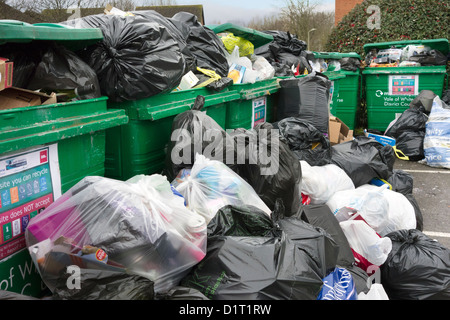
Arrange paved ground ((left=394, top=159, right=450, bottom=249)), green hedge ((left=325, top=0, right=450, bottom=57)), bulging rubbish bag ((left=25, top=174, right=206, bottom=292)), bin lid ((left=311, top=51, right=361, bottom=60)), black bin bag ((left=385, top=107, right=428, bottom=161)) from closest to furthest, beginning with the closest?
bulging rubbish bag ((left=25, top=174, right=206, bottom=292)) → paved ground ((left=394, top=159, right=450, bottom=249)) → black bin bag ((left=385, top=107, right=428, bottom=161)) → bin lid ((left=311, top=51, right=361, bottom=60)) → green hedge ((left=325, top=0, right=450, bottom=57))

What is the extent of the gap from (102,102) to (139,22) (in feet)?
1.86

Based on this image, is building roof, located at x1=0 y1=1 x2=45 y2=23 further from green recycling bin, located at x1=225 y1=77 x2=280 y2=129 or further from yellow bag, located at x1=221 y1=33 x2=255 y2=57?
green recycling bin, located at x1=225 y1=77 x2=280 y2=129

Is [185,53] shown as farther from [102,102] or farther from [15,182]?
[15,182]

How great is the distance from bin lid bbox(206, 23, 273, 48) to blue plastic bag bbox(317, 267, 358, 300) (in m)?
2.86

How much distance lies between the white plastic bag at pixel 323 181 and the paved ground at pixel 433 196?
2.73 feet

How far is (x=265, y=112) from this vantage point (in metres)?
4.55

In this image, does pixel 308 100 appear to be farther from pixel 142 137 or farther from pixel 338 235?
pixel 142 137

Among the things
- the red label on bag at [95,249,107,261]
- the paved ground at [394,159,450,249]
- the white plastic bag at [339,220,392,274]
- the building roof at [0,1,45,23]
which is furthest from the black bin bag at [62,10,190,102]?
the building roof at [0,1,45,23]

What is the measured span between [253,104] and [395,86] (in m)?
3.91

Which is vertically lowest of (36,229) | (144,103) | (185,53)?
(36,229)

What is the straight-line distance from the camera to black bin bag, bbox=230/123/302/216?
2.68 metres

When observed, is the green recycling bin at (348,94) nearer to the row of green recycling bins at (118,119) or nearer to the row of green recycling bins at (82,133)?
the row of green recycling bins at (118,119)

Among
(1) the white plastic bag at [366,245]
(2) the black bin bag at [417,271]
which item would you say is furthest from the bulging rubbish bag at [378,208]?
(2) the black bin bag at [417,271]
